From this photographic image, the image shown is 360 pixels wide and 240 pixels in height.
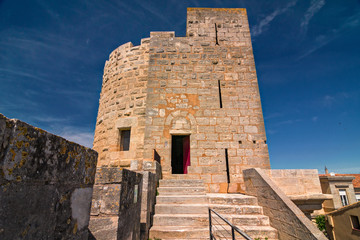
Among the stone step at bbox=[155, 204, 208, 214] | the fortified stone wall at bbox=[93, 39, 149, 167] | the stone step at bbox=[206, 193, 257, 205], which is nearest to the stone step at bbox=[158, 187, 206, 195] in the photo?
the stone step at bbox=[206, 193, 257, 205]

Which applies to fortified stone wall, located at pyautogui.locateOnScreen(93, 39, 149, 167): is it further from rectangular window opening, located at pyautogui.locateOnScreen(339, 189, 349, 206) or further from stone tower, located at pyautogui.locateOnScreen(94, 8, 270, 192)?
rectangular window opening, located at pyautogui.locateOnScreen(339, 189, 349, 206)

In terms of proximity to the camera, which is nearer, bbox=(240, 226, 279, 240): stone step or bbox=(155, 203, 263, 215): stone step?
bbox=(240, 226, 279, 240): stone step

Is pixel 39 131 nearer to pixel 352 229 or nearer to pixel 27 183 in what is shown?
pixel 27 183

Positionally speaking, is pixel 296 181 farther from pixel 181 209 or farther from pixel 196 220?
pixel 181 209

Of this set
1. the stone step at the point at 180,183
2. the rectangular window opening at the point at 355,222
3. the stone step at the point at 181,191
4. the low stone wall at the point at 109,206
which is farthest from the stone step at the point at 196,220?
the rectangular window opening at the point at 355,222

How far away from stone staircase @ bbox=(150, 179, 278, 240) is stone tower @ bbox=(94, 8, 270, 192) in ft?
6.10

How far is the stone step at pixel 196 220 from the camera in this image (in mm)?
3699

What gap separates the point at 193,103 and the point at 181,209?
13.6 ft

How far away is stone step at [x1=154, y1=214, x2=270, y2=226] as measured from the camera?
3.70m

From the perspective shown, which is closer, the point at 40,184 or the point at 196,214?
the point at 40,184

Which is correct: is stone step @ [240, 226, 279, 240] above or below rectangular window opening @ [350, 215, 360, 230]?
above

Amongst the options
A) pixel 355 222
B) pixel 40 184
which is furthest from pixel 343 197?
pixel 40 184

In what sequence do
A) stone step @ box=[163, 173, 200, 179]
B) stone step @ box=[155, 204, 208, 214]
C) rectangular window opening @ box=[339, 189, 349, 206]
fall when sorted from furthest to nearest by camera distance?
1. rectangular window opening @ box=[339, 189, 349, 206]
2. stone step @ box=[163, 173, 200, 179]
3. stone step @ box=[155, 204, 208, 214]

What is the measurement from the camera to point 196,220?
3.71 meters
